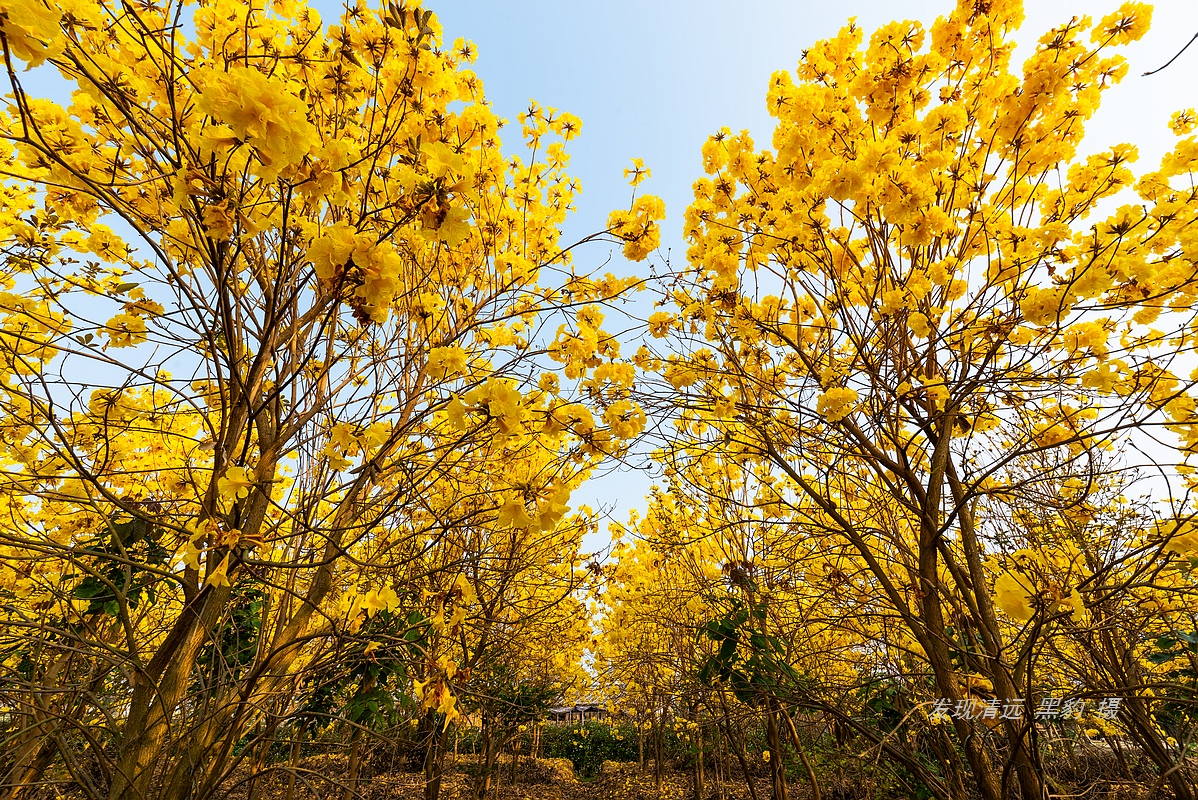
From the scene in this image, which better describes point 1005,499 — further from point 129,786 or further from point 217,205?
point 129,786

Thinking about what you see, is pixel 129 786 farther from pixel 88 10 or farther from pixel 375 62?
pixel 375 62

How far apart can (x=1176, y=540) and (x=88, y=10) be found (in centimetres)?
376

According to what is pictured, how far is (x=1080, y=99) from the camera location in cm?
255

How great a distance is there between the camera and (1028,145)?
2.61 meters

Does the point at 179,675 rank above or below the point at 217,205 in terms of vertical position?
below

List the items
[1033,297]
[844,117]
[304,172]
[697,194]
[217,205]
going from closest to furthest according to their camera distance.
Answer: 1. [217,205]
2. [304,172]
3. [1033,297]
4. [844,117]
5. [697,194]

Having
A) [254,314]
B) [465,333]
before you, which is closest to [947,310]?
[465,333]

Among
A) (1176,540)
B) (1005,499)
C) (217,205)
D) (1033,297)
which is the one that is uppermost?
(1033,297)

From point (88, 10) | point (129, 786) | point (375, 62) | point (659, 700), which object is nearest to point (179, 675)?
point (129, 786)

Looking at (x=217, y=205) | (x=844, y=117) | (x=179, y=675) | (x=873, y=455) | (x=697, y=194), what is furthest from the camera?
(x=697, y=194)

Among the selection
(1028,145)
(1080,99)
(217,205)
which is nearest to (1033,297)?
(1028,145)

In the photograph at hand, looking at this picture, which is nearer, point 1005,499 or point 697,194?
point 1005,499

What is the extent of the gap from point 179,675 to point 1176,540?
3.49m

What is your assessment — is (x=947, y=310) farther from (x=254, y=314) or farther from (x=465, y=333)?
(x=254, y=314)
